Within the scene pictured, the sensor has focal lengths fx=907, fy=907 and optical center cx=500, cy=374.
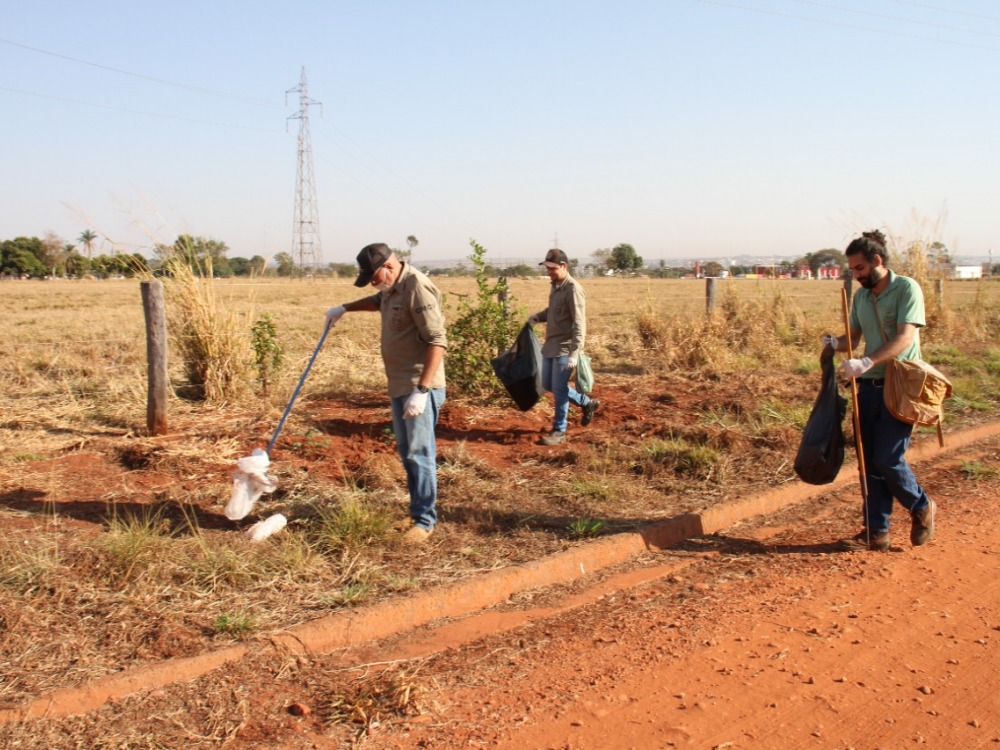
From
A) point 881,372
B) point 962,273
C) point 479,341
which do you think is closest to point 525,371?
point 479,341

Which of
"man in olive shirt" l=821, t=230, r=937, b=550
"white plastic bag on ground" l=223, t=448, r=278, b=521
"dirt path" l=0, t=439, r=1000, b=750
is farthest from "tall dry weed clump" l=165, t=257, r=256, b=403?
"man in olive shirt" l=821, t=230, r=937, b=550

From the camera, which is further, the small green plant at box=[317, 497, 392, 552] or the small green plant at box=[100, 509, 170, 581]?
the small green plant at box=[317, 497, 392, 552]

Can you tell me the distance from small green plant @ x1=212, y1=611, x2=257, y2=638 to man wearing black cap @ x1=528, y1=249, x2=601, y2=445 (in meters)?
4.21

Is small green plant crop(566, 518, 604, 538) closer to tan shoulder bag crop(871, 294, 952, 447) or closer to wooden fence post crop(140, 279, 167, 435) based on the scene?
tan shoulder bag crop(871, 294, 952, 447)

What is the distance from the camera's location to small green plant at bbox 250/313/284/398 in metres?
8.82

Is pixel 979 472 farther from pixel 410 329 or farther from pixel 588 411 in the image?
pixel 410 329

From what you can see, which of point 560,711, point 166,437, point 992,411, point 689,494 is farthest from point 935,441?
point 166,437

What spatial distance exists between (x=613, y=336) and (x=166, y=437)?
9472 mm

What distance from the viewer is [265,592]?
466cm

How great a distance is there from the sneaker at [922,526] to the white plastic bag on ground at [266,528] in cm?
379

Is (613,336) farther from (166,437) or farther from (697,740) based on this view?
(697,740)

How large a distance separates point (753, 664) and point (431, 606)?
1.61 meters

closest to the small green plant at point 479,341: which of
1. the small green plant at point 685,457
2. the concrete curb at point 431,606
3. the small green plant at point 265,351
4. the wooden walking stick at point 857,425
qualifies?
the small green plant at point 265,351

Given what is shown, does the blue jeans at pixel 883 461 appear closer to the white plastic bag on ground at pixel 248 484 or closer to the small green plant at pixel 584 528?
the small green plant at pixel 584 528
